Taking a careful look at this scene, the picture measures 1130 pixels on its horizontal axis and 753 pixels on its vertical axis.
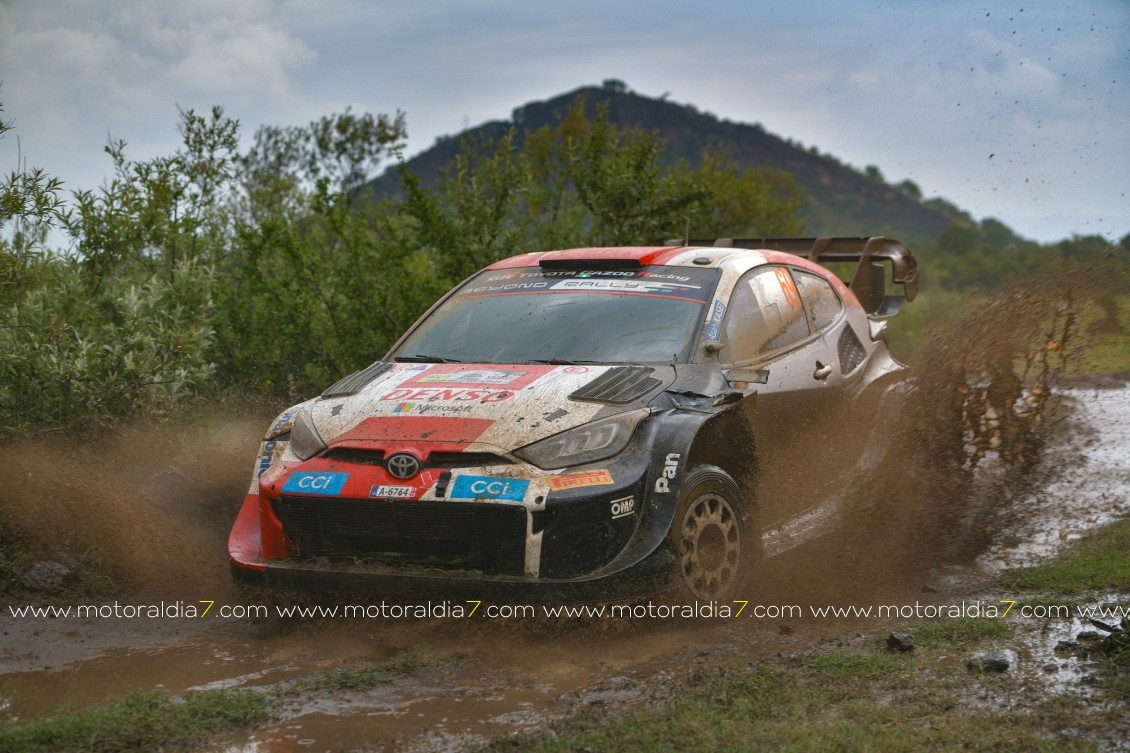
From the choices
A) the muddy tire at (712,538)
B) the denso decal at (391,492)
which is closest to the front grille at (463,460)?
the denso decal at (391,492)

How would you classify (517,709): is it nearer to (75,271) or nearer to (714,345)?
(714,345)

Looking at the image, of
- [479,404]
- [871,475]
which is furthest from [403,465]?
[871,475]

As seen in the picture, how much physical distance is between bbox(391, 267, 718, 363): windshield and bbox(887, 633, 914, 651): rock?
165 centimetres

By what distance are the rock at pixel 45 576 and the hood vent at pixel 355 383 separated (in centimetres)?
167

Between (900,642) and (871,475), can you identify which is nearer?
(900,642)

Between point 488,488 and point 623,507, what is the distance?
1.82 feet

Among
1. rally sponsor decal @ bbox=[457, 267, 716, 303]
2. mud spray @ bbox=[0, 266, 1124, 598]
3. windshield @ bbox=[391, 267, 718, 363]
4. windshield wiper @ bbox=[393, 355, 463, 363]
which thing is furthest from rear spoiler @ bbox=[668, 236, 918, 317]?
windshield wiper @ bbox=[393, 355, 463, 363]

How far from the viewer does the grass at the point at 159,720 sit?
3.71 metres

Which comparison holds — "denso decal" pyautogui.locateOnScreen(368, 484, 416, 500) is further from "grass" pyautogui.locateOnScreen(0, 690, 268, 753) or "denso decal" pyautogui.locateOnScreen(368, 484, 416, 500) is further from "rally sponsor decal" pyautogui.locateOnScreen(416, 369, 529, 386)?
"grass" pyautogui.locateOnScreen(0, 690, 268, 753)

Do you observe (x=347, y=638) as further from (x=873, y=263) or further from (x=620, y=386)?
(x=873, y=263)

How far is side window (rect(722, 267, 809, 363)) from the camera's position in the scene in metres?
5.99

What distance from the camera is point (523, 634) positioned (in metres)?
4.85

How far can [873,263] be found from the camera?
8180 millimetres

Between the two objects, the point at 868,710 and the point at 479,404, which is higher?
the point at 479,404
